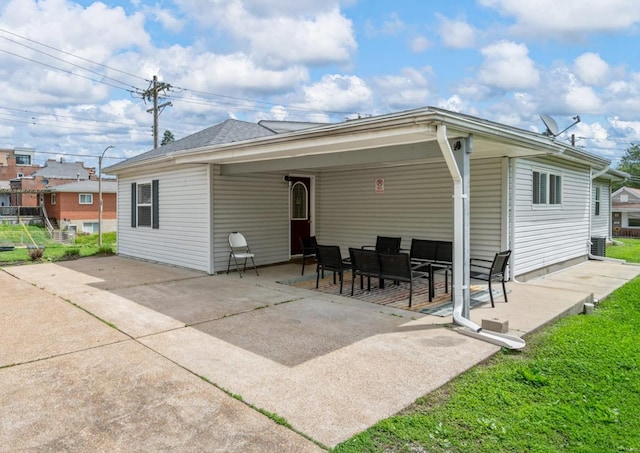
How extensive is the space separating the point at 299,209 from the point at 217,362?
22.2ft

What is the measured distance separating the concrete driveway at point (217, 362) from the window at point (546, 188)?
2168mm

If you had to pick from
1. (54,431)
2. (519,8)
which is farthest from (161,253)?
(519,8)

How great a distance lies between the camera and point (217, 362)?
12.2 feet

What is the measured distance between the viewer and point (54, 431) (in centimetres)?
257

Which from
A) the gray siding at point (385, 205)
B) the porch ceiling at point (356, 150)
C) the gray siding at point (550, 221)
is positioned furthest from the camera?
the gray siding at point (385, 205)

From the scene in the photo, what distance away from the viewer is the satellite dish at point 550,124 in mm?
8180

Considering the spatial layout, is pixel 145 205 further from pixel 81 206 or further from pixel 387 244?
pixel 81 206

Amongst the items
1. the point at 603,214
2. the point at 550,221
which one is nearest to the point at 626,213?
the point at 603,214

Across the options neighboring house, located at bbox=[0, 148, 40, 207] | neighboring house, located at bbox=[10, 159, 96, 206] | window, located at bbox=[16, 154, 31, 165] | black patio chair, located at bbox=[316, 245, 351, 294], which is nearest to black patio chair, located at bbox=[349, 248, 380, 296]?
black patio chair, located at bbox=[316, 245, 351, 294]

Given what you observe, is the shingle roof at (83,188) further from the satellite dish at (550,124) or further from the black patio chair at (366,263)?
the satellite dish at (550,124)

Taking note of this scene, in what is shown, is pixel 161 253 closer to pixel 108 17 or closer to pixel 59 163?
pixel 108 17

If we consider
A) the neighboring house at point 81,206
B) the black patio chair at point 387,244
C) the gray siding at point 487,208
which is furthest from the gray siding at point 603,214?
the neighboring house at point 81,206

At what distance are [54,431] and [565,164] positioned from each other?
10.2 meters

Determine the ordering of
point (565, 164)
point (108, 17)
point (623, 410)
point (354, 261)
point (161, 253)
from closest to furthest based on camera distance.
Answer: point (623, 410) < point (354, 261) < point (565, 164) < point (161, 253) < point (108, 17)
